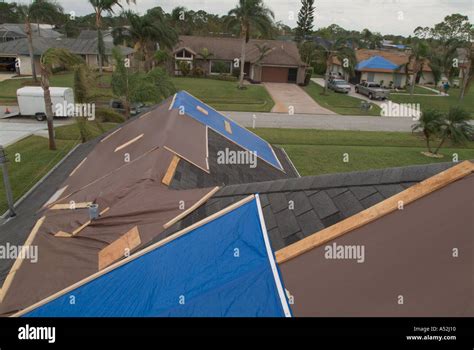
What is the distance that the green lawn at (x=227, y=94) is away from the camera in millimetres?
39312

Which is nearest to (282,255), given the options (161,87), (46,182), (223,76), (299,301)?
(299,301)

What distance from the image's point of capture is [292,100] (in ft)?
147

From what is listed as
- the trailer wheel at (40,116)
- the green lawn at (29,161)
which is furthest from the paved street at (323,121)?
the trailer wheel at (40,116)

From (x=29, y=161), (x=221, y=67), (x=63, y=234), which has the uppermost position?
(x=221, y=67)

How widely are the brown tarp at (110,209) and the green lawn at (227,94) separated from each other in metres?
24.5

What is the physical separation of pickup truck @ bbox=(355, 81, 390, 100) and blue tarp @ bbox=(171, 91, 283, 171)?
34.0 metres

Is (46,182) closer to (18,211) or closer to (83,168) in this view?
(18,211)

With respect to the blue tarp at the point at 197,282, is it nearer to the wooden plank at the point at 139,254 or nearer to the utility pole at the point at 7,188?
the wooden plank at the point at 139,254

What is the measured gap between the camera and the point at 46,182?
669 inches

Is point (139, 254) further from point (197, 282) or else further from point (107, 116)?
point (107, 116)

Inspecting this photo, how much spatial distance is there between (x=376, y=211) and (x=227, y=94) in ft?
132

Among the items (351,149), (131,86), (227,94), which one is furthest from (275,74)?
(131,86)

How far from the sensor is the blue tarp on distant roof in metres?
54.5
